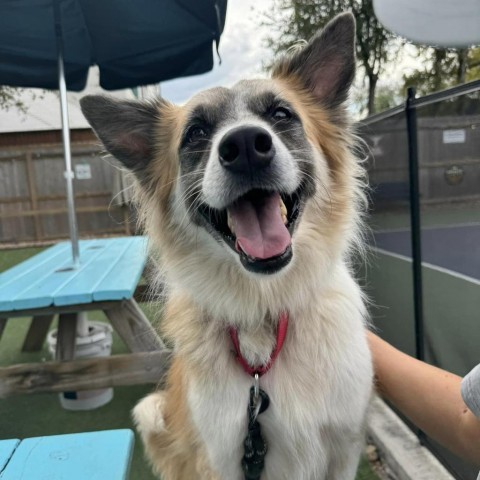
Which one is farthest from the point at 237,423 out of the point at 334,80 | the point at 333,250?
the point at 334,80

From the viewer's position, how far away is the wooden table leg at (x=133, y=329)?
2773 mm

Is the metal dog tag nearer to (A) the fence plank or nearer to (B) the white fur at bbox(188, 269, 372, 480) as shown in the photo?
(B) the white fur at bbox(188, 269, 372, 480)

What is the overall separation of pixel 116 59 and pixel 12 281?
1986 millimetres

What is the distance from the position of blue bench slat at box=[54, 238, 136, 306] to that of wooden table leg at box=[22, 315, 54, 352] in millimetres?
818

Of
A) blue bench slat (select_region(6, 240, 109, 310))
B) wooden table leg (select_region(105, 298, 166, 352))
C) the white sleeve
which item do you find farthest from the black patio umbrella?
the white sleeve

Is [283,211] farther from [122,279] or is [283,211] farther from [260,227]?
[122,279]

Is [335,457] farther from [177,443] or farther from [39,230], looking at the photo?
[39,230]

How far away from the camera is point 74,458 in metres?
1.33

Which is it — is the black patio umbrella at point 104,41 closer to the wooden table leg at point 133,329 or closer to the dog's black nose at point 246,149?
the wooden table leg at point 133,329

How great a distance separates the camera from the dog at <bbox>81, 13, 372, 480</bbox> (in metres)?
1.45

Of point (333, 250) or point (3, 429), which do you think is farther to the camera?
point (3, 429)

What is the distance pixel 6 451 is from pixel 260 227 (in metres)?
1.06

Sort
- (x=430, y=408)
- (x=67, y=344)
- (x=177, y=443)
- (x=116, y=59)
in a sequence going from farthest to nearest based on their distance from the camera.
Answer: (x=116, y=59) → (x=67, y=344) → (x=177, y=443) → (x=430, y=408)

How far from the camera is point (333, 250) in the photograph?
169cm
